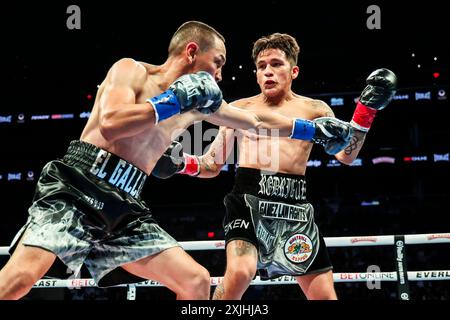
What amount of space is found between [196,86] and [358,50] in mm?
9123

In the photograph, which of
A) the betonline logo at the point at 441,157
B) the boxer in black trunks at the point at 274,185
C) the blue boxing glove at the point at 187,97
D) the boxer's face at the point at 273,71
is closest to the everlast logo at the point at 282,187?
the boxer in black trunks at the point at 274,185

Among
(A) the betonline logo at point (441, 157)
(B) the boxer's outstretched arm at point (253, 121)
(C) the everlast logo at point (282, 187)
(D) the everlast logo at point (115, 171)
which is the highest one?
(B) the boxer's outstretched arm at point (253, 121)

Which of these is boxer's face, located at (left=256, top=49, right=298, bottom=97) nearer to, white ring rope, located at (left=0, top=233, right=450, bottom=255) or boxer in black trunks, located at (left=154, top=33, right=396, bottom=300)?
boxer in black trunks, located at (left=154, top=33, right=396, bottom=300)

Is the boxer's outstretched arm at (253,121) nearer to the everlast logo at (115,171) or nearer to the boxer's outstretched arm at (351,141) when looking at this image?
the boxer's outstretched arm at (351,141)

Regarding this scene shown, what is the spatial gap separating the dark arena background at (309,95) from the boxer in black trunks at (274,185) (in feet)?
20.3

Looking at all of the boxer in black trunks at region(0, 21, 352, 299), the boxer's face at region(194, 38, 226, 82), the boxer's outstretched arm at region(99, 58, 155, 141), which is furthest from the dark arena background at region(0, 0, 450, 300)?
the boxer's outstretched arm at region(99, 58, 155, 141)

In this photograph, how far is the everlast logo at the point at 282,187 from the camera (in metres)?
3.00

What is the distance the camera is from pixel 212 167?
3311 millimetres

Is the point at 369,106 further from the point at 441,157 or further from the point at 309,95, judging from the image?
the point at 441,157

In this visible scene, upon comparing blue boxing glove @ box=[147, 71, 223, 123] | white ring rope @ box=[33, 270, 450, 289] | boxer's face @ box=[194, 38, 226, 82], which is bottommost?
white ring rope @ box=[33, 270, 450, 289]

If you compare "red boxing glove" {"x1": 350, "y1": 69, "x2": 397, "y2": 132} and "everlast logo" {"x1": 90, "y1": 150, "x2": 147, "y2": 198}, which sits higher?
"red boxing glove" {"x1": 350, "y1": 69, "x2": 397, "y2": 132}

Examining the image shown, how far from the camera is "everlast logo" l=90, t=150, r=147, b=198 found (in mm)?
2219

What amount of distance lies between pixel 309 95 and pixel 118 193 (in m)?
8.36

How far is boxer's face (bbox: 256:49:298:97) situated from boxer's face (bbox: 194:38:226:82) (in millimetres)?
696
